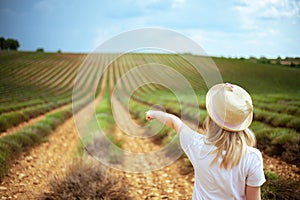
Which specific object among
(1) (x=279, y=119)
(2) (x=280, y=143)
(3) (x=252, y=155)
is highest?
(3) (x=252, y=155)

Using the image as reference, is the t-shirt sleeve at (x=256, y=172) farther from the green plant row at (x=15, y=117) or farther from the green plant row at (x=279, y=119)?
the green plant row at (x=15, y=117)

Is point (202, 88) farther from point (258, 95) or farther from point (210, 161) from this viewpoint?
point (258, 95)

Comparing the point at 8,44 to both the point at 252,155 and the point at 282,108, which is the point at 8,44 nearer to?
the point at 282,108

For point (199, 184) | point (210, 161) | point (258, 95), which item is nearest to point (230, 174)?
point (210, 161)

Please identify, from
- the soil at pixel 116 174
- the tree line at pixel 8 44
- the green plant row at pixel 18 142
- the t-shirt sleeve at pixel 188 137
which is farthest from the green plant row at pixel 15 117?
the tree line at pixel 8 44

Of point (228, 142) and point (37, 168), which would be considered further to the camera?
point (37, 168)

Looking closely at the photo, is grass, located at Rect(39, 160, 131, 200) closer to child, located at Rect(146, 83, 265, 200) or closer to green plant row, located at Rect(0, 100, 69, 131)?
child, located at Rect(146, 83, 265, 200)

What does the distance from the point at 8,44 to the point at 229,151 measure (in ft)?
277

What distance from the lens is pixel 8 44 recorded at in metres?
75.8

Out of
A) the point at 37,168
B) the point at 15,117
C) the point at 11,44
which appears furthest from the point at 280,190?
the point at 11,44

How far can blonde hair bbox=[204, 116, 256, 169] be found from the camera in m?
2.02

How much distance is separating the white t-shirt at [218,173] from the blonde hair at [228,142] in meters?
0.04

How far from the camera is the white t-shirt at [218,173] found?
202cm

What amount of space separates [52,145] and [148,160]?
3.03 meters
